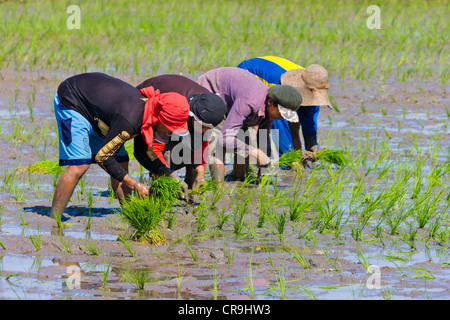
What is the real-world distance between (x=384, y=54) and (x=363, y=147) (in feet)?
16.2

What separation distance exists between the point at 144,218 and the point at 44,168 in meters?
1.97

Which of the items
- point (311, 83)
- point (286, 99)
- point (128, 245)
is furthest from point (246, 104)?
point (128, 245)

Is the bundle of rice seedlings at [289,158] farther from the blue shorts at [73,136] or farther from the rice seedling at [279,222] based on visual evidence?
the blue shorts at [73,136]

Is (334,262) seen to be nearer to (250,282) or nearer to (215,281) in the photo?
(250,282)

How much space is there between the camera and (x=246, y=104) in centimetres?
544

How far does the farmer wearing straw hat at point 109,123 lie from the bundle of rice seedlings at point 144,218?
0.76 feet

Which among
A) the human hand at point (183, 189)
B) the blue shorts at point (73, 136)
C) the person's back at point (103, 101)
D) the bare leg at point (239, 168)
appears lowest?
the bare leg at point (239, 168)

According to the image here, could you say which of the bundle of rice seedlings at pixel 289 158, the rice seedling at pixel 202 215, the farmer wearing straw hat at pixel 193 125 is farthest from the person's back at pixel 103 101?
the bundle of rice seedlings at pixel 289 158

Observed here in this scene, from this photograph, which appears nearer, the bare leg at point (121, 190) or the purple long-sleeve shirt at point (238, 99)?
the bare leg at point (121, 190)

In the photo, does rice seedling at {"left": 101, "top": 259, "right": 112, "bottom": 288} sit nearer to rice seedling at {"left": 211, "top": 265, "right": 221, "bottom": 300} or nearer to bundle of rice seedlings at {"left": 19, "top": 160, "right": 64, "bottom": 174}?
rice seedling at {"left": 211, "top": 265, "right": 221, "bottom": 300}

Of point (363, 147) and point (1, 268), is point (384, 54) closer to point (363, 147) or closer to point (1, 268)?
point (363, 147)

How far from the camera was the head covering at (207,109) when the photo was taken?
4832 millimetres

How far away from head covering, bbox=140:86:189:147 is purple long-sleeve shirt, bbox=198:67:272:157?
3.27 feet

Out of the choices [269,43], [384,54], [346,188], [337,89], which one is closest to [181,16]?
[269,43]
